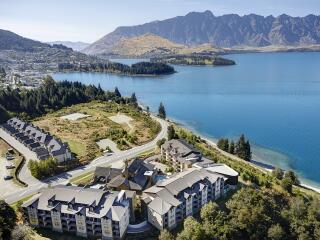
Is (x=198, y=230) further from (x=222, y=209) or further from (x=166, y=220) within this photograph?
(x=222, y=209)

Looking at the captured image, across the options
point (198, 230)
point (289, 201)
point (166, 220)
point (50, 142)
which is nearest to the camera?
point (198, 230)

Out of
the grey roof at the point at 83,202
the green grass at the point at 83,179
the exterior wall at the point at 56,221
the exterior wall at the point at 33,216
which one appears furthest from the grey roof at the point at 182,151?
the exterior wall at the point at 33,216

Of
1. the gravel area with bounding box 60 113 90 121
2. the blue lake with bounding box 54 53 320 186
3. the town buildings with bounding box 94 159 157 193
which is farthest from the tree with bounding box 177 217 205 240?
the gravel area with bounding box 60 113 90 121

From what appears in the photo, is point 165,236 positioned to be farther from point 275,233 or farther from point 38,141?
point 38,141

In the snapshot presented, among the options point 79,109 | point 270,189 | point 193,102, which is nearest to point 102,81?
point 193,102

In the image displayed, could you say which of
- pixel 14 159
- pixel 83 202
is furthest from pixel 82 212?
pixel 14 159

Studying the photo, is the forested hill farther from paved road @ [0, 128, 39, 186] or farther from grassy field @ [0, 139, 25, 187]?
grassy field @ [0, 139, 25, 187]
